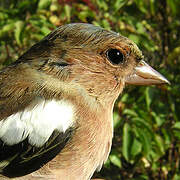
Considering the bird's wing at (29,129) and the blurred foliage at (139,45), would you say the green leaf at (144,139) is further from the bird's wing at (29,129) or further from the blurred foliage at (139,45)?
the bird's wing at (29,129)

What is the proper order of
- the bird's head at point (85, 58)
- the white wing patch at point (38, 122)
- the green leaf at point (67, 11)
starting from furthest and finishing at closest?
the green leaf at point (67, 11) → the bird's head at point (85, 58) → the white wing patch at point (38, 122)

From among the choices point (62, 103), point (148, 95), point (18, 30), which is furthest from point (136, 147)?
point (18, 30)

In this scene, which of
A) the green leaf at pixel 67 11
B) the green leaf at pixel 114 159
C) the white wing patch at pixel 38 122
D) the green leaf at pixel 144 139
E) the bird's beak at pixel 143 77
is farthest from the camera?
the green leaf at pixel 114 159

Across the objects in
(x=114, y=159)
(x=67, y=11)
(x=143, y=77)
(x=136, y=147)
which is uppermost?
(x=67, y=11)

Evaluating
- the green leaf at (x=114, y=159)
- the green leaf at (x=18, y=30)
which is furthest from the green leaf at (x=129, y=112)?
the green leaf at (x=18, y=30)

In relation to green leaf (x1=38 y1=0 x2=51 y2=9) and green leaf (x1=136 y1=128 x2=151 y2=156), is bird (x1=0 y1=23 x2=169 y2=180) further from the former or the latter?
green leaf (x1=38 y1=0 x2=51 y2=9)

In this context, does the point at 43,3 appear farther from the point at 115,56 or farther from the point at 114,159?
the point at 114,159

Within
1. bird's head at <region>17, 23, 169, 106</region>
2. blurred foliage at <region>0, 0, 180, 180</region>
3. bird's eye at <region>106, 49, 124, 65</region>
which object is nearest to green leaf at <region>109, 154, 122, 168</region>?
blurred foliage at <region>0, 0, 180, 180</region>

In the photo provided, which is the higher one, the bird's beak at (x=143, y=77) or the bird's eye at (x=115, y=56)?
the bird's eye at (x=115, y=56)
